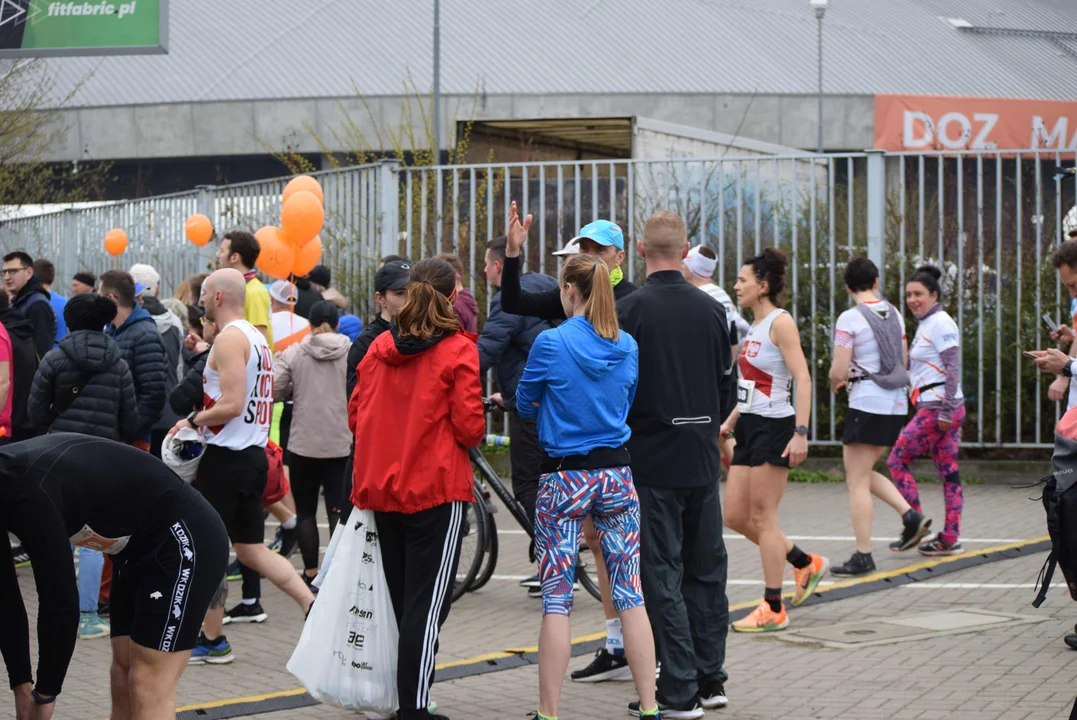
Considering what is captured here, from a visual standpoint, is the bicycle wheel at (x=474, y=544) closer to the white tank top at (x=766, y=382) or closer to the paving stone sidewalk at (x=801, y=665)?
the paving stone sidewalk at (x=801, y=665)

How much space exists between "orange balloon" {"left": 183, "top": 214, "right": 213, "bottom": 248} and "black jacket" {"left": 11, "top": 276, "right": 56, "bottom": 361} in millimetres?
4609

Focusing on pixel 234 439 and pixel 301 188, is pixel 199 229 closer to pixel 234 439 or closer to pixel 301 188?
pixel 301 188

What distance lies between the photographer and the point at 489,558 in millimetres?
8141

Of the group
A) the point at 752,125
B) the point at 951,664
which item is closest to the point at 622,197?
the point at 951,664

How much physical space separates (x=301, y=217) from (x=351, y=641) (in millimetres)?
5681

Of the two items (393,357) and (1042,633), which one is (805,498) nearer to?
(1042,633)

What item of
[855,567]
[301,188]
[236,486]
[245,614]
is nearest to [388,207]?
[301,188]

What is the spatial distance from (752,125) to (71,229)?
2109cm

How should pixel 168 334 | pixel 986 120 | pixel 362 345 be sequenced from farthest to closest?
pixel 986 120 → pixel 168 334 → pixel 362 345

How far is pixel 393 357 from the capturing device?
219 inches

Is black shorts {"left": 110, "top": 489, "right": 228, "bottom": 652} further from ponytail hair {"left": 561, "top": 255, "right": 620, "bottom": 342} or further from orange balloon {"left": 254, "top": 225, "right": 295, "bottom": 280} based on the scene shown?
orange balloon {"left": 254, "top": 225, "right": 295, "bottom": 280}

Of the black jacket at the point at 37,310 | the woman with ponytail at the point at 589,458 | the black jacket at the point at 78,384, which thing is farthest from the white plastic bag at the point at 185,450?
the black jacket at the point at 37,310

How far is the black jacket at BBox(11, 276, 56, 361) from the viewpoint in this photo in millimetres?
9820

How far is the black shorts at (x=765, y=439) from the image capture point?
23.8 ft
